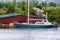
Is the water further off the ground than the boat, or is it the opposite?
the water

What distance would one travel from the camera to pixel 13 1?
850 centimetres

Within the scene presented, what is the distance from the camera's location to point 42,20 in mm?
8609

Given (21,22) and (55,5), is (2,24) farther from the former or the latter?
(55,5)

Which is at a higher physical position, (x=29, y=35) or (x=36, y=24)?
(x=29, y=35)

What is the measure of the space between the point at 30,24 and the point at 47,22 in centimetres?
66

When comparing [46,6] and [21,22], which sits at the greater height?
[46,6]

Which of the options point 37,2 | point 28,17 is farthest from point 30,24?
point 37,2

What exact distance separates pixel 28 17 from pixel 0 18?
1.07 m

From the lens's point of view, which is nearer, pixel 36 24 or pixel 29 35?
pixel 29 35

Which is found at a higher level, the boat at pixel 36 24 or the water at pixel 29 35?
the water at pixel 29 35

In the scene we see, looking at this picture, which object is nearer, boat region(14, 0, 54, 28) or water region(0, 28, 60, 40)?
water region(0, 28, 60, 40)

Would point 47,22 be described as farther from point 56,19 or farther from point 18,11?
point 18,11

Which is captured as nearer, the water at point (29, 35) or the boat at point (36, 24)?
the water at point (29, 35)

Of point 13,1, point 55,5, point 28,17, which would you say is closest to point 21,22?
point 28,17
